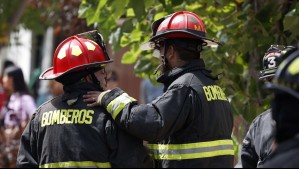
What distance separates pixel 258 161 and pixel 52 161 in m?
1.38

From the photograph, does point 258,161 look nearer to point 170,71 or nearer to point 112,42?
point 170,71

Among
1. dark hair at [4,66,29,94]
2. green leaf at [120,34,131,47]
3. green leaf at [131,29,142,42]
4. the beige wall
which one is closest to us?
green leaf at [131,29,142,42]

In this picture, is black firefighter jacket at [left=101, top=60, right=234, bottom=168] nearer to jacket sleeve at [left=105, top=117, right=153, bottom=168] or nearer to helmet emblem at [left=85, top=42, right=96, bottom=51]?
jacket sleeve at [left=105, top=117, right=153, bottom=168]

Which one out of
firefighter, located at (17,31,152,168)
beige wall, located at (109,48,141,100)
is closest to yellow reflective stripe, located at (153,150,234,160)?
firefighter, located at (17,31,152,168)

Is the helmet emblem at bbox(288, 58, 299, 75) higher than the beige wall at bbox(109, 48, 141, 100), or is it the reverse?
the helmet emblem at bbox(288, 58, 299, 75)

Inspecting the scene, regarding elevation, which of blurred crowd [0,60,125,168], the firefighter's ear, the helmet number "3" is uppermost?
the firefighter's ear

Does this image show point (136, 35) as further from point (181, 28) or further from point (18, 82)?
point (18, 82)

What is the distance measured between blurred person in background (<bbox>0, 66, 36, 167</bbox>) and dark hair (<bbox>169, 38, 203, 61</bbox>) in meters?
4.42

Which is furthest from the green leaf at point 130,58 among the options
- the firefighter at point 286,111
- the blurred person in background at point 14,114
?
the firefighter at point 286,111

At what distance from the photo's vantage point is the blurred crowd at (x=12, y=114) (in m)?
8.88

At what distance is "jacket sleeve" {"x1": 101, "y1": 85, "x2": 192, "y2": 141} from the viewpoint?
171 inches

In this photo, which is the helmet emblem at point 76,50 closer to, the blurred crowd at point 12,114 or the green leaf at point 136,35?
the green leaf at point 136,35

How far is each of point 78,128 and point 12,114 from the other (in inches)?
184

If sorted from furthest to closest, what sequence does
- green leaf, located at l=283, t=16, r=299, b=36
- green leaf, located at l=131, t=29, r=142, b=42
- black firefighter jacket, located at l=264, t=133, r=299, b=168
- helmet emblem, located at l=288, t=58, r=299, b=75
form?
1. green leaf, located at l=131, t=29, r=142, b=42
2. green leaf, located at l=283, t=16, r=299, b=36
3. helmet emblem, located at l=288, t=58, r=299, b=75
4. black firefighter jacket, located at l=264, t=133, r=299, b=168
